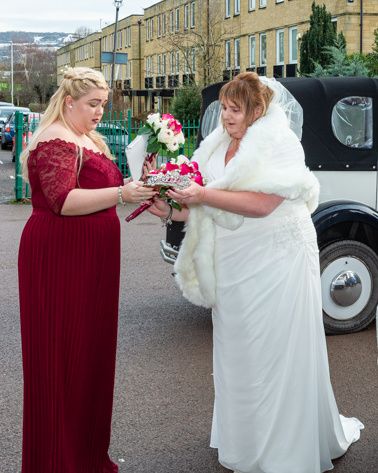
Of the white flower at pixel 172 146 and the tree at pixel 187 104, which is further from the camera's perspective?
the tree at pixel 187 104

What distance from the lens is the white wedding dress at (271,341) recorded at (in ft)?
14.4

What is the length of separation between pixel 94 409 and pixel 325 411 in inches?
47.0

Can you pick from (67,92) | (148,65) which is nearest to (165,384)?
(67,92)

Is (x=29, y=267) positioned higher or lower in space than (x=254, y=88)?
lower

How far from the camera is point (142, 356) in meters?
6.81

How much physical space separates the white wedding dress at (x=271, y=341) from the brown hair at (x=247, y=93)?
0.32 m

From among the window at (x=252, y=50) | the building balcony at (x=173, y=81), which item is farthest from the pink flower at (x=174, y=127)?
the building balcony at (x=173, y=81)

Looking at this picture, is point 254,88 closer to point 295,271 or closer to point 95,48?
point 295,271

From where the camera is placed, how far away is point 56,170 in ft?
12.8

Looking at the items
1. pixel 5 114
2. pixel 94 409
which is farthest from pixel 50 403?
pixel 5 114

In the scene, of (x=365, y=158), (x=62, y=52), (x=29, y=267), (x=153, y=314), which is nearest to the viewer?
(x=29, y=267)

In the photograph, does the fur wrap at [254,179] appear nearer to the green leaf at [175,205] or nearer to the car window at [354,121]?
the green leaf at [175,205]

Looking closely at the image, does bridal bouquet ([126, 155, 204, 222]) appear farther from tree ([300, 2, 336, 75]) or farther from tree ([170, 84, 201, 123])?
tree ([170, 84, 201, 123])

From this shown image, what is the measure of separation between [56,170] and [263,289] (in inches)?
47.7
